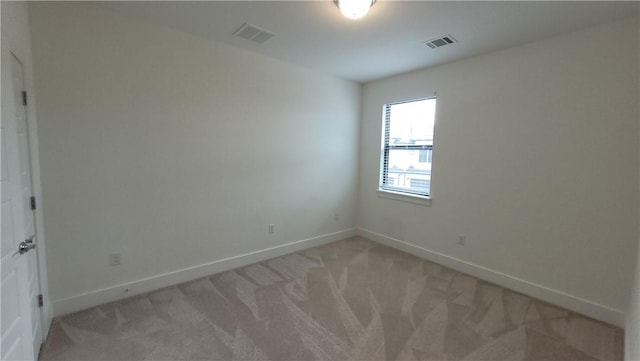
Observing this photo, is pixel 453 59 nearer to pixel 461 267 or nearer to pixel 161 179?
pixel 461 267

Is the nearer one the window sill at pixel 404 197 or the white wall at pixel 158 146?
the white wall at pixel 158 146

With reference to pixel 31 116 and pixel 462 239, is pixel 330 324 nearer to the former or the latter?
pixel 462 239

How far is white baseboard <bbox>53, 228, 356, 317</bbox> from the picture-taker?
243cm

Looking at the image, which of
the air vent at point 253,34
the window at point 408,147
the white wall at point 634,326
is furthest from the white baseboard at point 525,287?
the air vent at point 253,34

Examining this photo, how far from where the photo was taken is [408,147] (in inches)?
158

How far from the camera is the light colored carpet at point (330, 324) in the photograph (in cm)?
201

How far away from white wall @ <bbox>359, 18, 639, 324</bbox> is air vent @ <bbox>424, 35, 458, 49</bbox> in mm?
586

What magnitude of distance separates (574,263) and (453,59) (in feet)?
8.23

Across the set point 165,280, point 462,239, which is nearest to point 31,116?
point 165,280

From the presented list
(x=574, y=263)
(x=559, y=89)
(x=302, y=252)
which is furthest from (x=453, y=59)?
(x=302, y=252)

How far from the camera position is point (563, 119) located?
2.62 metres

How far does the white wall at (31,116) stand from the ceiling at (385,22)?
0.61 m

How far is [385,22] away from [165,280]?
3371 millimetres

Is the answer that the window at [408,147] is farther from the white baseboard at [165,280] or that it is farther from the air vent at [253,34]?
the air vent at [253,34]
